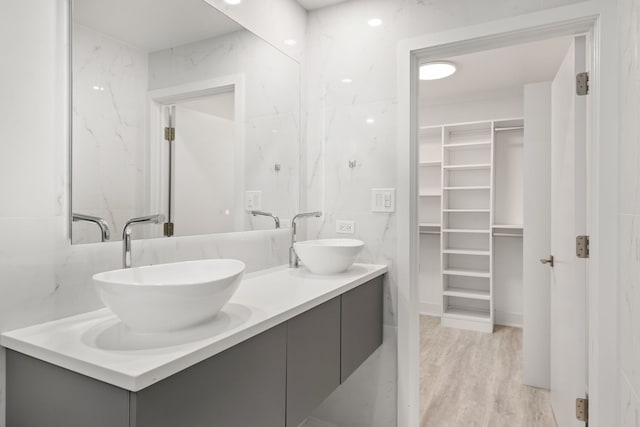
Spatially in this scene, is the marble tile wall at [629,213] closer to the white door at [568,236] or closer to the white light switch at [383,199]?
the white door at [568,236]

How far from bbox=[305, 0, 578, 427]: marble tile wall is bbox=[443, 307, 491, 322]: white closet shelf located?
86.0 inches

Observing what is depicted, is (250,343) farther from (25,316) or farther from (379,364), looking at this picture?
(379,364)

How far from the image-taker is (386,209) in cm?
205

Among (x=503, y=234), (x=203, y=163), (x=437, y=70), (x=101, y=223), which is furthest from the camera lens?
(x=503, y=234)

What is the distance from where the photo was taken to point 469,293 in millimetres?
3977

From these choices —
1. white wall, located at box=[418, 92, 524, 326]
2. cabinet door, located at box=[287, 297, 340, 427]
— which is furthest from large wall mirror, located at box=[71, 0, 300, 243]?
white wall, located at box=[418, 92, 524, 326]

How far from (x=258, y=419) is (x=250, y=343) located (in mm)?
232

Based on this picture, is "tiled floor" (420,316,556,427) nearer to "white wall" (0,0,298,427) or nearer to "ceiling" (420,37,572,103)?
"white wall" (0,0,298,427)

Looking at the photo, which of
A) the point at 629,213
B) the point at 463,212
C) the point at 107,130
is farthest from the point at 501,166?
the point at 107,130

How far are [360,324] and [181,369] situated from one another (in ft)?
3.55

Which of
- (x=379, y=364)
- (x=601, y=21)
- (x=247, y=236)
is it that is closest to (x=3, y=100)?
(x=247, y=236)

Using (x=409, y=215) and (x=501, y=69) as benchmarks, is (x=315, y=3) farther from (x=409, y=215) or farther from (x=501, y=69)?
(x=501, y=69)

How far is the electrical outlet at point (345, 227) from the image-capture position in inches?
85.3

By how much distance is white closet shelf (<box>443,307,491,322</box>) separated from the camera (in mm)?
3859
